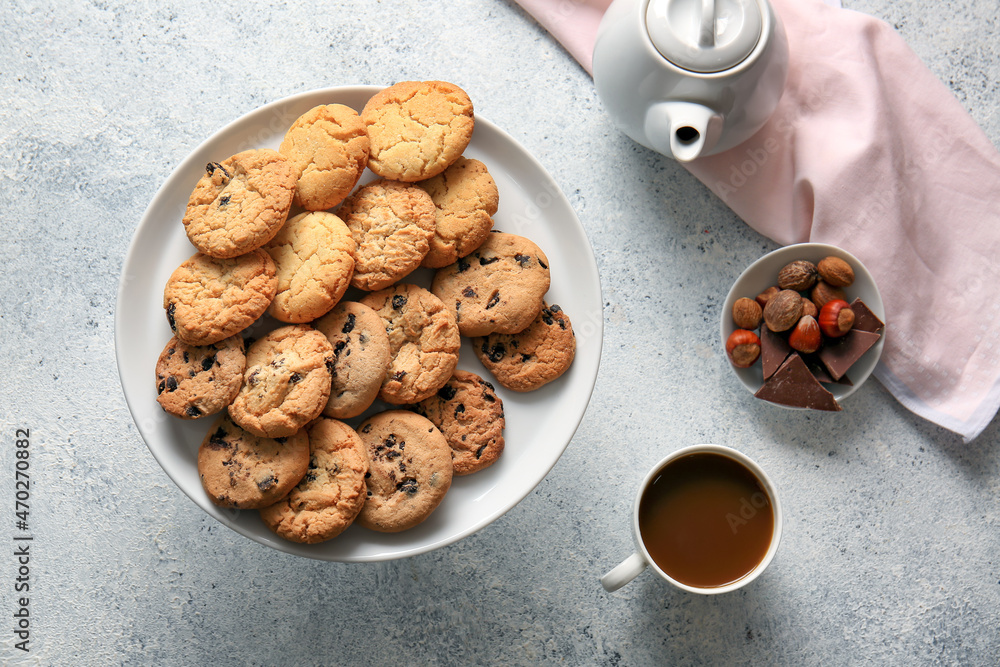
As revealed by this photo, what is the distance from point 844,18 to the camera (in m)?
1.53

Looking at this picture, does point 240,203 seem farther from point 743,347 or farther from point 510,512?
point 743,347

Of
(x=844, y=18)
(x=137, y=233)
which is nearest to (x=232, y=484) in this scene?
(x=137, y=233)

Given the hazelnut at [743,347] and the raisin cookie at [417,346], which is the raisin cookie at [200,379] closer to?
the raisin cookie at [417,346]

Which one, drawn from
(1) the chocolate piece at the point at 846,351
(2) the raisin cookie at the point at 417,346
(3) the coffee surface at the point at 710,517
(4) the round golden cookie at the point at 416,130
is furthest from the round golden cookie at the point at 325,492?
(1) the chocolate piece at the point at 846,351

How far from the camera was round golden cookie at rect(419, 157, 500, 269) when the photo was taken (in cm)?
125

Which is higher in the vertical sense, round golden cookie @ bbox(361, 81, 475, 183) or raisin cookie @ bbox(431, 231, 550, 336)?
round golden cookie @ bbox(361, 81, 475, 183)

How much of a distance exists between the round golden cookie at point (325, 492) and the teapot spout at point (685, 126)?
2.73 feet

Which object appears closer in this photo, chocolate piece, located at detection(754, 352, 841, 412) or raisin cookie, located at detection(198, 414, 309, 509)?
raisin cookie, located at detection(198, 414, 309, 509)

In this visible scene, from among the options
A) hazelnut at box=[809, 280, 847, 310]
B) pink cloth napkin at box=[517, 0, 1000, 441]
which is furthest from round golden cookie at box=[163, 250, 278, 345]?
hazelnut at box=[809, 280, 847, 310]

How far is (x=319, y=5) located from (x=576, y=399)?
3.64ft

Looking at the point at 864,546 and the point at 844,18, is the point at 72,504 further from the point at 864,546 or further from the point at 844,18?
the point at 844,18

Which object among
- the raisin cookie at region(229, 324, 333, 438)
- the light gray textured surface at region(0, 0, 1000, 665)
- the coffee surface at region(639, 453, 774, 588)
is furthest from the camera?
the light gray textured surface at region(0, 0, 1000, 665)

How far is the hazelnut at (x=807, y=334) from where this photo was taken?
4.88 feet

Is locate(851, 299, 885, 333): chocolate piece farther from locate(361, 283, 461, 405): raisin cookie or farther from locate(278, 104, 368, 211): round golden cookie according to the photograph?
locate(278, 104, 368, 211): round golden cookie
